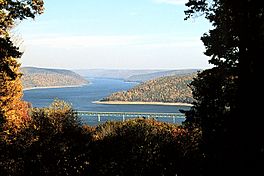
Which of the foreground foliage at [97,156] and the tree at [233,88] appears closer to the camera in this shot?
the tree at [233,88]

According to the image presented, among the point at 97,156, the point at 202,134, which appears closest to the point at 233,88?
the point at 202,134

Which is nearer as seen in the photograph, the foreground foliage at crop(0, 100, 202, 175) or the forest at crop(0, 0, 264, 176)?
the forest at crop(0, 0, 264, 176)

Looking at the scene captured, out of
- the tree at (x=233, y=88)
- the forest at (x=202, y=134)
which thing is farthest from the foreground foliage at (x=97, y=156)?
the tree at (x=233, y=88)

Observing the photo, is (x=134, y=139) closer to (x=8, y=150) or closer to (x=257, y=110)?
(x=8, y=150)

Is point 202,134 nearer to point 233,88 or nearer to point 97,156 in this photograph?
point 233,88

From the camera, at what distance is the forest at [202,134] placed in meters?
14.4

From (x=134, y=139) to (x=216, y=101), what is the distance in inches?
360

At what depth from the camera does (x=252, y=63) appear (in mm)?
14703

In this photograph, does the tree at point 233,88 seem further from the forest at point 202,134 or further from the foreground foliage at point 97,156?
the foreground foliage at point 97,156

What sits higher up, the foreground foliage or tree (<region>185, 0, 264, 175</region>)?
tree (<region>185, 0, 264, 175</region>)

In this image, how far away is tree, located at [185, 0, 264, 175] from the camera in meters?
14.2

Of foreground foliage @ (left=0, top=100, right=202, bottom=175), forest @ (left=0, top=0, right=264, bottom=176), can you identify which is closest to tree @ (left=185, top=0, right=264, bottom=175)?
forest @ (left=0, top=0, right=264, bottom=176)

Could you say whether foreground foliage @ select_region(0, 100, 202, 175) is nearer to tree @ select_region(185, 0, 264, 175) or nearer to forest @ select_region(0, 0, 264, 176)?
forest @ select_region(0, 0, 264, 176)

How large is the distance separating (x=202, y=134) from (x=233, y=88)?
2.50m
